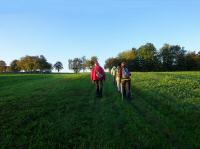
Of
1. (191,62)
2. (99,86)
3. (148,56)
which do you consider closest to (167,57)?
(148,56)

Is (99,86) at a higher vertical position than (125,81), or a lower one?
lower

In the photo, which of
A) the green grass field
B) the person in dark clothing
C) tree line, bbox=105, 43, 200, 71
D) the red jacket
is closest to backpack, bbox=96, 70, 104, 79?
the red jacket

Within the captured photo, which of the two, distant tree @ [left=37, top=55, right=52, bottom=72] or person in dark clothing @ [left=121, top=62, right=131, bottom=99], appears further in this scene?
distant tree @ [left=37, top=55, right=52, bottom=72]

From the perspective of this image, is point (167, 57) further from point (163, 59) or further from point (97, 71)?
point (97, 71)

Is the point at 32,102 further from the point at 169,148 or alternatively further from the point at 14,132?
the point at 169,148

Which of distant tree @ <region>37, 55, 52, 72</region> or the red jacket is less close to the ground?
distant tree @ <region>37, 55, 52, 72</region>

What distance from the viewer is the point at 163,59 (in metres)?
153

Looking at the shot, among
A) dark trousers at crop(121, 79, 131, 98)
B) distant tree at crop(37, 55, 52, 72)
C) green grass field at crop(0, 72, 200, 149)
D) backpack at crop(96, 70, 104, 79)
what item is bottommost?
green grass field at crop(0, 72, 200, 149)

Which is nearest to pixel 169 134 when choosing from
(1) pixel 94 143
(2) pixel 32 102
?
(1) pixel 94 143

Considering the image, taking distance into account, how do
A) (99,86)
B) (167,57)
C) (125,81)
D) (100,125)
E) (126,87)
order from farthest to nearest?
(167,57) → (99,86) → (126,87) → (125,81) → (100,125)

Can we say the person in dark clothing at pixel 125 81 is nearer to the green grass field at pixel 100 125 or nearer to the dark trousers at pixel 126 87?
the dark trousers at pixel 126 87

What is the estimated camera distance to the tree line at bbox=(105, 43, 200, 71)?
469ft

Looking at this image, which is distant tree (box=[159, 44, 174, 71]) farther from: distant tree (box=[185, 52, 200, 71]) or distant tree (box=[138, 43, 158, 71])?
distant tree (box=[185, 52, 200, 71])

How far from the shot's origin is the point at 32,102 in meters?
18.3
